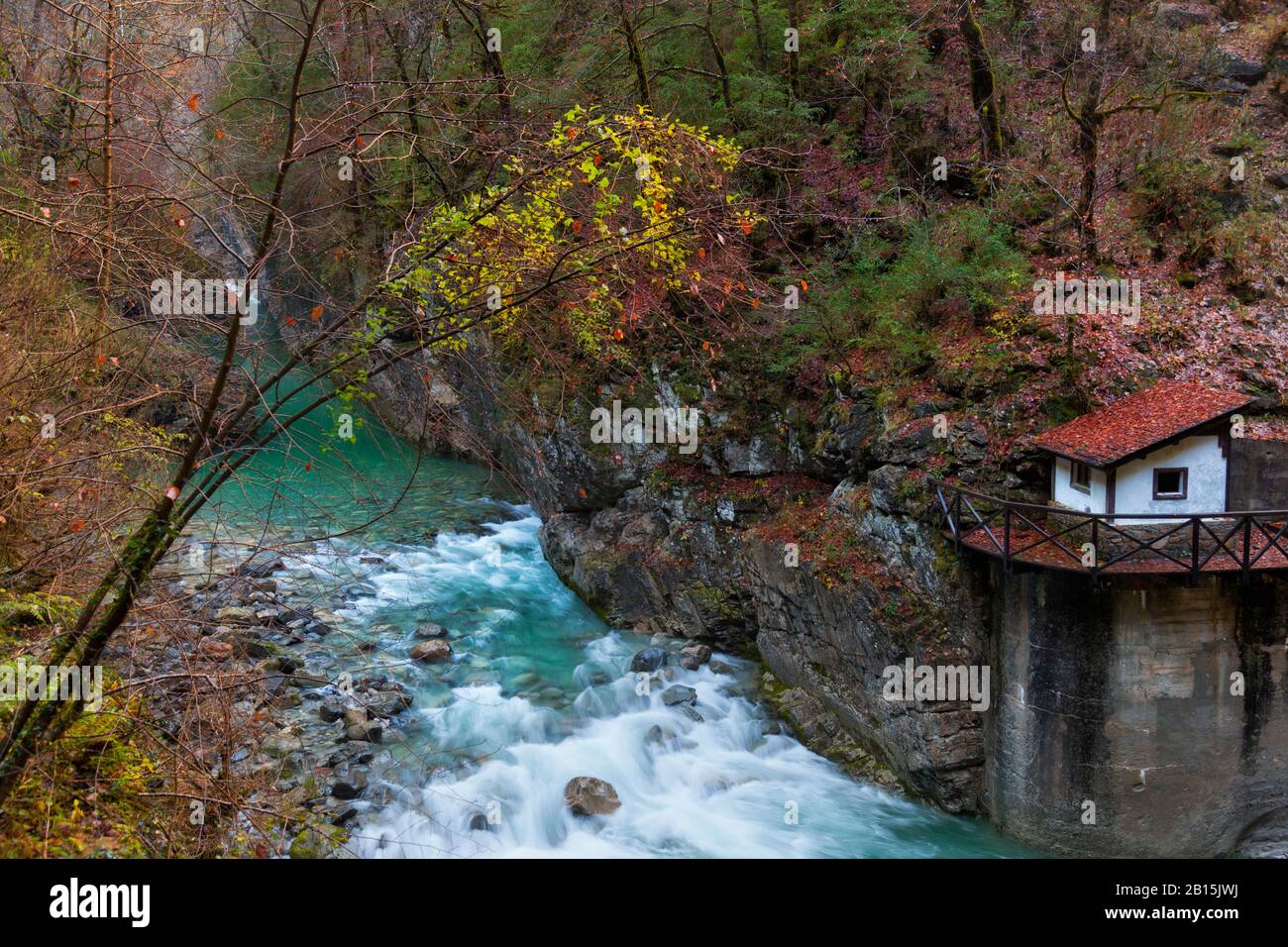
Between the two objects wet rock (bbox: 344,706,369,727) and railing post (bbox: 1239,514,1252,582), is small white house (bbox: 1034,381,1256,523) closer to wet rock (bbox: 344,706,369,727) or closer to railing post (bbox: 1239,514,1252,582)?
railing post (bbox: 1239,514,1252,582)

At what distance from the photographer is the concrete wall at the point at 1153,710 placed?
11.9 m

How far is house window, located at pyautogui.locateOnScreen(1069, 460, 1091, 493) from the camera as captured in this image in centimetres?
1252

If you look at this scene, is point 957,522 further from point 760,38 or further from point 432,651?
point 760,38

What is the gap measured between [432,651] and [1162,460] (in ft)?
37.5

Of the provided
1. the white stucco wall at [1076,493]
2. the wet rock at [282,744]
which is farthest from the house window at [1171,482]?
the wet rock at [282,744]

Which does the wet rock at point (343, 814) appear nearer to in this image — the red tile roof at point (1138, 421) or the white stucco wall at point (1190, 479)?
the red tile roof at point (1138, 421)

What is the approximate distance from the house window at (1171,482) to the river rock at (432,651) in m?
11.1

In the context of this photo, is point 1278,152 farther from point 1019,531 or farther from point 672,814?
point 672,814

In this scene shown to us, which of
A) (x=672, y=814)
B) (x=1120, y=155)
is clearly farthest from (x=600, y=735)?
(x=1120, y=155)

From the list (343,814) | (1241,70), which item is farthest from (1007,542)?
(1241,70)

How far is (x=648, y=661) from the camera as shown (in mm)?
16188

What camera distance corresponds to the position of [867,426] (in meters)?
15.2

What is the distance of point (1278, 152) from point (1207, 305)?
5267mm

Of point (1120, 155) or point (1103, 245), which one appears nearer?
point (1103, 245)
